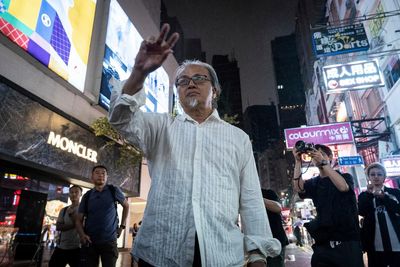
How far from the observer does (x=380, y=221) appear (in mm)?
3174

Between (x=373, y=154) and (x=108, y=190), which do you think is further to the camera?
(x=373, y=154)

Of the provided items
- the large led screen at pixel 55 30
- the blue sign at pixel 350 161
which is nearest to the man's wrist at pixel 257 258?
the large led screen at pixel 55 30

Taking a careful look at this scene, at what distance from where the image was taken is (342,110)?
21969 mm

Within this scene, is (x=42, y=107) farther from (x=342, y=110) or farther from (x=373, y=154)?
(x=342, y=110)

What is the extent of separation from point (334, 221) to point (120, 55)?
9.83 meters

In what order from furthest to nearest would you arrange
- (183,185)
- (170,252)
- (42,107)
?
(42,107) < (183,185) < (170,252)

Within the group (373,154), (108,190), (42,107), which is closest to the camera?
(108,190)

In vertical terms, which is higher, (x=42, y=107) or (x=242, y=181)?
(x=42, y=107)

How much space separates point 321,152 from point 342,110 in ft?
69.9

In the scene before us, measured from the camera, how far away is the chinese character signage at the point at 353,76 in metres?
11.8

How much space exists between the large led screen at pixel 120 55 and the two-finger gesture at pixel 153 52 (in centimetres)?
685

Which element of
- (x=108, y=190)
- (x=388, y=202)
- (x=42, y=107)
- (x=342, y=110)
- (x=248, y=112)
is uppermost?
(x=248, y=112)

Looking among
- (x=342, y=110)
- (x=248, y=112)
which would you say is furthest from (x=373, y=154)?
(x=248, y=112)

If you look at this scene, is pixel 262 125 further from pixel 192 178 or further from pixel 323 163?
pixel 192 178
